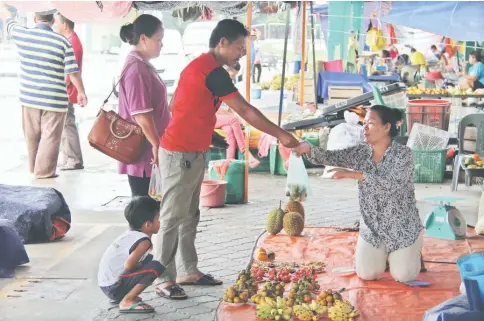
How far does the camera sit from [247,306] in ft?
17.8

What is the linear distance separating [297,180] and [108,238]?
6.29 ft

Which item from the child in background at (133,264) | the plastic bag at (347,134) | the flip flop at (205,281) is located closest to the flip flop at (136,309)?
the child in background at (133,264)

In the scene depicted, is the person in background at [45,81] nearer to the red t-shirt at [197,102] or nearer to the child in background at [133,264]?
the red t-shirt at [197,102]

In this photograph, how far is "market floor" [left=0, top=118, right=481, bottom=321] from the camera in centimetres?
559

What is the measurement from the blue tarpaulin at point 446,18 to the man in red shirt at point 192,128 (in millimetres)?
4620

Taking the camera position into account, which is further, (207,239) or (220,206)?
(220,206)

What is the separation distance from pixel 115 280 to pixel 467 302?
244 cm

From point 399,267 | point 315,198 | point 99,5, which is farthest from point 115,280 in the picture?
point 99,5

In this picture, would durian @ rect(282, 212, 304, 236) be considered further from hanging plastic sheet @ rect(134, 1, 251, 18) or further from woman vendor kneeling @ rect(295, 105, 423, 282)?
hanging plastic sheet @ rect(134, 1, 251, 18)

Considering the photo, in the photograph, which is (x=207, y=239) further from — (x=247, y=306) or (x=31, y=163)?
(x=31, y=163)

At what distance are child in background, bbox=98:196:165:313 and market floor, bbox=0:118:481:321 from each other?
4.6 inches

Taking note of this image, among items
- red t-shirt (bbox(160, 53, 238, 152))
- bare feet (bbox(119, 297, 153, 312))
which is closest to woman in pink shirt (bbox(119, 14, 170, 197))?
red t-shirt (bbox(160, 53, 238, 152))

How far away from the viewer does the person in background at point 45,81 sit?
10.2 metres

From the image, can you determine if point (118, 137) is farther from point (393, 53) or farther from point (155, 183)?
point (393, 53)
